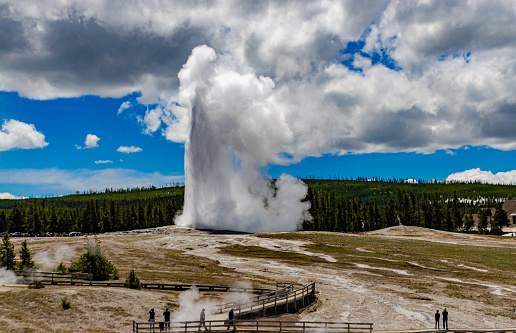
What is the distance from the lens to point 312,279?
185 ft

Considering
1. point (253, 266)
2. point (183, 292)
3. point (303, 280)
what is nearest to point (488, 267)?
point (303, 280)

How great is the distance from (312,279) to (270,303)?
59.6 feet

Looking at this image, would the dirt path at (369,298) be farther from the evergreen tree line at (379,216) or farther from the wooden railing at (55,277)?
the evergreen tree line at (379,216)

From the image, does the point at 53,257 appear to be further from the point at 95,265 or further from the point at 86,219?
the point at 86,219

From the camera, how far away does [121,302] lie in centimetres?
3741

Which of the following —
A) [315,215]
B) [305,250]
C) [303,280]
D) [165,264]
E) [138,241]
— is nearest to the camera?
[303,280]

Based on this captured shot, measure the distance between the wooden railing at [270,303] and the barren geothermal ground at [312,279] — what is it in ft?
4.42

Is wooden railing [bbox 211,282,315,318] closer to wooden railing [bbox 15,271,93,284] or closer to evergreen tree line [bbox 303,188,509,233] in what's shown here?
wooden railing [bbox 15,271,93,284]

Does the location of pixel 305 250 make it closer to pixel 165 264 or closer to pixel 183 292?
pixel 165 264

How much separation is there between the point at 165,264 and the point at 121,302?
27.8 metres

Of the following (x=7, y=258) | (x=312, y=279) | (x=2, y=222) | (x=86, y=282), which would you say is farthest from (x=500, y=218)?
(x=2, y=222)

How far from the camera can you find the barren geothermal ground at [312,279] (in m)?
34.5

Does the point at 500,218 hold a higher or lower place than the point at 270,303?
higher

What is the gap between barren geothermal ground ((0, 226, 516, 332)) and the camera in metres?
34.5
